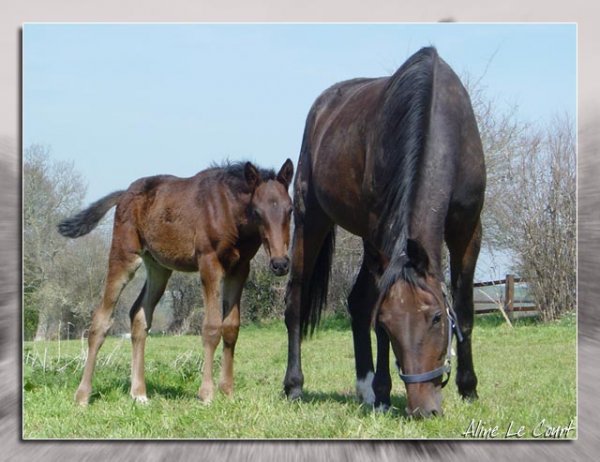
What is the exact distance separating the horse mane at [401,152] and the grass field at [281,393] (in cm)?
100

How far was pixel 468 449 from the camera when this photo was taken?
6207 millimetres

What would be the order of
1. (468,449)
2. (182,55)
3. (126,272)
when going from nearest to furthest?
(468,449), (182,55), (126,272)

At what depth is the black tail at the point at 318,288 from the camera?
7.65 metres

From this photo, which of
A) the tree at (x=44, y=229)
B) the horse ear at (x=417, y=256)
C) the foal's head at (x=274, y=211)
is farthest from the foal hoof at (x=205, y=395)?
the horse ear at (x=417, y=256)

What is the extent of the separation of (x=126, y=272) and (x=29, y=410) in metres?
1.25

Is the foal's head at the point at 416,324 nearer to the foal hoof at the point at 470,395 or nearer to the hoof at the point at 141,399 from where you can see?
the foal hoof at the point at 470,395

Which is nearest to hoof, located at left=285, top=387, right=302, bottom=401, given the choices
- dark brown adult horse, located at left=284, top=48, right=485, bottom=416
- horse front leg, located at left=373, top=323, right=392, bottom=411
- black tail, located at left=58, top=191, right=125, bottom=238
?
dark brown adult horse, located at left=284, top=48, right=485, bottom=416

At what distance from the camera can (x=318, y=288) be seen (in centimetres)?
775

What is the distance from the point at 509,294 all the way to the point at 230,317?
193 centimetres

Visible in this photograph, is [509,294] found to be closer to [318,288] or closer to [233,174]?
[318,288]

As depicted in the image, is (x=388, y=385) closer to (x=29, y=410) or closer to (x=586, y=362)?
(x=586, y=362)

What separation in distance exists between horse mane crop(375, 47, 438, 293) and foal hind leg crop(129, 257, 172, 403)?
1.98 meters

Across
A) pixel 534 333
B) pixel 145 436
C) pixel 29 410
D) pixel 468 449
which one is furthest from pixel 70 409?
pixel 534 333

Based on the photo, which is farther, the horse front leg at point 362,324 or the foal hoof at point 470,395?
the horse front leg at point 362,324
